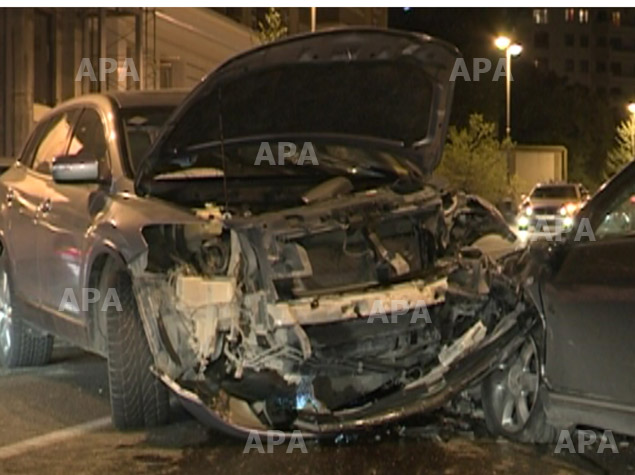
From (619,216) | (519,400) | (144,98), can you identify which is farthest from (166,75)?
(619,216)

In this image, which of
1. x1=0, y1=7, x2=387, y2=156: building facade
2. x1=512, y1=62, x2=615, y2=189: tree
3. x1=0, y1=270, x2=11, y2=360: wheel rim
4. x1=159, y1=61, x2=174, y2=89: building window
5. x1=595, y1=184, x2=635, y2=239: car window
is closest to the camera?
x1=595, y1=184, x2=635, y2=239: car window

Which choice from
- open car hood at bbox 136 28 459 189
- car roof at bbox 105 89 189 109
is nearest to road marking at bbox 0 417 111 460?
open car hood at bbox 136 28 459 189

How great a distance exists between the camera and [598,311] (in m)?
5.44

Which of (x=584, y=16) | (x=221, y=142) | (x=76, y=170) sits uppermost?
(x=584, y=16)

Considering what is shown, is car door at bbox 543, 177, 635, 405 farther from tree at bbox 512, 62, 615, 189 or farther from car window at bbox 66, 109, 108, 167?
tree at bbox 512, 62, 615, 189

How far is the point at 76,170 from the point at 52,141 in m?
1.64

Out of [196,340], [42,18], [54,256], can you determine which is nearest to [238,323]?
[196,340]

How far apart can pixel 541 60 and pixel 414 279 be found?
119 metres

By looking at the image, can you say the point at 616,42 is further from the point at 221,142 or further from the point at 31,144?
the point at 221,142

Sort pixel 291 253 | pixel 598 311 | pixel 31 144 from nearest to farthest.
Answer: pixel 598 311
pixel 291 253
pixel 31 144

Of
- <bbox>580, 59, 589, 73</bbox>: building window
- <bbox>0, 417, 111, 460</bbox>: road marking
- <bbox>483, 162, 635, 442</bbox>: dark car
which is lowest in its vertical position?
<bbox>0, 417, 111, 460</bbox>: road marking

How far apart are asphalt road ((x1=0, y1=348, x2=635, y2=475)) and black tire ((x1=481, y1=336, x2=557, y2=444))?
8 cm

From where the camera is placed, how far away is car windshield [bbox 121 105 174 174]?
7426mm

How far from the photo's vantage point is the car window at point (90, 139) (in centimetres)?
748
